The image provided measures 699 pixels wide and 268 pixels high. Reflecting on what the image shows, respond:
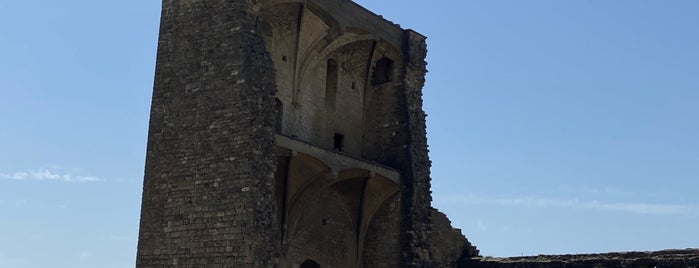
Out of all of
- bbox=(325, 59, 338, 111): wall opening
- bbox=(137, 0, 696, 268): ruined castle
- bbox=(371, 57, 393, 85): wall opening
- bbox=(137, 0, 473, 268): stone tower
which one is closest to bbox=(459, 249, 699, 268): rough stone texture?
bbox=(137, 0, 696, 268): ruined castle

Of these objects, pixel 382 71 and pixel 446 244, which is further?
pixel 446 244

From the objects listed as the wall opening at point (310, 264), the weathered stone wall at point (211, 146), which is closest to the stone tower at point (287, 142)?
the weathered stone wall at point (211, 146)

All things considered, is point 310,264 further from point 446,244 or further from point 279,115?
point 446,244

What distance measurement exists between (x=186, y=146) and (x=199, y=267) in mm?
2580

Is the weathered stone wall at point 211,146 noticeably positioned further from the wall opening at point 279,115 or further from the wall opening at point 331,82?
the wall opening at point 331,82

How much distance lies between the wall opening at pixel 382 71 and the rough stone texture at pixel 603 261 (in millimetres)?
5873

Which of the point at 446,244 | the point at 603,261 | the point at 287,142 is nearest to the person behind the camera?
the point at 287,142

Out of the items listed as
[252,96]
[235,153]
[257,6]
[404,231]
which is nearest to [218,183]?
[235,153]

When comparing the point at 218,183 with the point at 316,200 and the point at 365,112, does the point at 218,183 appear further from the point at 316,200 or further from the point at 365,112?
the point at 365,112

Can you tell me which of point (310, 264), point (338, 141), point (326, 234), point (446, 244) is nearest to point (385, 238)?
point (326, 234)

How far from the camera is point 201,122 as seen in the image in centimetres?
1991

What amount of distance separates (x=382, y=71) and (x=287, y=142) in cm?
562

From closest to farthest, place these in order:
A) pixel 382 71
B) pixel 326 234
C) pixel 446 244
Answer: pixel 326 234 < pixel 382 71 < pixel 446 244

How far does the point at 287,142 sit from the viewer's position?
20797 mm
